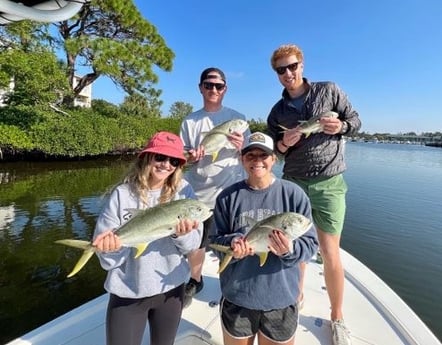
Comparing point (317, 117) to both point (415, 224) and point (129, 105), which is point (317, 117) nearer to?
point (415, 224)

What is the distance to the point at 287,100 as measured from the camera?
317 cm

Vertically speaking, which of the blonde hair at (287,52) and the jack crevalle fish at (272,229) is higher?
the blonde hair at (287,52)

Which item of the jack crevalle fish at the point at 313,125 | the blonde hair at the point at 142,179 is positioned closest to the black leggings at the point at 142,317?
the blonde hair at the point at 142,179

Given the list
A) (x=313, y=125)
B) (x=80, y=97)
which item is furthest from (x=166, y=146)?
(x=80, y=97)

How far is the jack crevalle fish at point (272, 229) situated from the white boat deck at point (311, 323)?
1.28 m

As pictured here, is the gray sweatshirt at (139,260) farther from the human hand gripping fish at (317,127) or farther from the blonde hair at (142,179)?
the human hand gripping fish at (317,127)

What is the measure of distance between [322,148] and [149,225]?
1.78 meters

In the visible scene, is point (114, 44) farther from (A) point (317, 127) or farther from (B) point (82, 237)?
(A) point (317, 127)

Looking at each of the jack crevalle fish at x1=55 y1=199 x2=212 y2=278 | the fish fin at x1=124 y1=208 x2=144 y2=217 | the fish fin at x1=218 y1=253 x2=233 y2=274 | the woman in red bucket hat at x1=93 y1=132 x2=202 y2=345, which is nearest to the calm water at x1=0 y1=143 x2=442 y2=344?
the woman in red bucket hat at x1=93 y1=132 x2=202 y2=345

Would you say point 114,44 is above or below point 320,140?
above

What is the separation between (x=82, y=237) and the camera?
836cm

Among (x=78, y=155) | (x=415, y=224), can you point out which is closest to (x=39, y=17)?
(x=415, y=224)

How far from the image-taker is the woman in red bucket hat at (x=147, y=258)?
210 cm

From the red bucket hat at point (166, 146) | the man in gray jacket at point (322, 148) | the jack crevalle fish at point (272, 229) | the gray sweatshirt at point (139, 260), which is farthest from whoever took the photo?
the man in gray jacket at point (322, 148)
